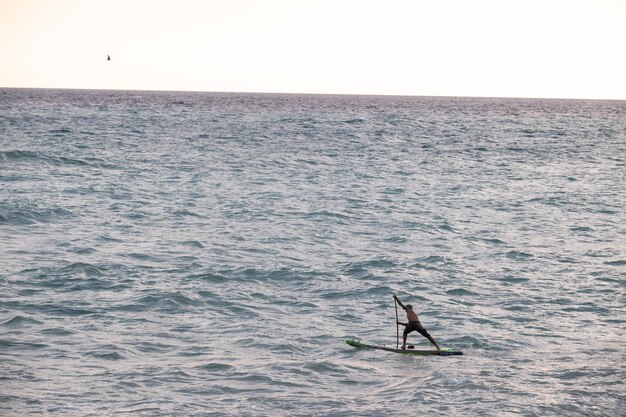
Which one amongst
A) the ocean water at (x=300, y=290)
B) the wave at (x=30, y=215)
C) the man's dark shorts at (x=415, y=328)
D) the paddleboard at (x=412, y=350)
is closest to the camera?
the ocean water at (x=300, y=290)

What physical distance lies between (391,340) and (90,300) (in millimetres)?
9278

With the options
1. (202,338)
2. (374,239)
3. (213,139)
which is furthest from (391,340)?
(213,139)

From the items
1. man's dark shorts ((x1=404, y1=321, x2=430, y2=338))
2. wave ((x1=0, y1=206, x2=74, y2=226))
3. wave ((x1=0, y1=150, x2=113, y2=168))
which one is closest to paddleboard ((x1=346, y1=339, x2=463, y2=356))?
man's dark shorts ((x1=404, y1=321, x2=430, y2=338))

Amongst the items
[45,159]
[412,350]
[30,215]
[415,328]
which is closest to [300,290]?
[415,328]

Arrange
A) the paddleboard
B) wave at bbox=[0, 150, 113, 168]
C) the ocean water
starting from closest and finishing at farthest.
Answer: the ocean water, the paddleboard, wave at bbox=[0, 150, 113, 168]

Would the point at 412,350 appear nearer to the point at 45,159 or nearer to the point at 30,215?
the point at 30,215

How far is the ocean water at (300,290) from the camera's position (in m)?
16.1

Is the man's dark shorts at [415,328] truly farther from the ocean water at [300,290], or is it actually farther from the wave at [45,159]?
the wave at [45,159]

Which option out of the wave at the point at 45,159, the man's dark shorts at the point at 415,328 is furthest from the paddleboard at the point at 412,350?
the wave at the point at 45,159

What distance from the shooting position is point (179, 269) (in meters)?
27.1

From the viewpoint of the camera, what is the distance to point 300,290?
984 inches

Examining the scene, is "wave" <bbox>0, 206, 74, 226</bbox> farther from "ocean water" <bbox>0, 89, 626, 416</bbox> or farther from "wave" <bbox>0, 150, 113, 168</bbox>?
"wave" <bbox>0, 150, 113, 168</bbox>

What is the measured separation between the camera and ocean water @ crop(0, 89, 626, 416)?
1611 centimetres

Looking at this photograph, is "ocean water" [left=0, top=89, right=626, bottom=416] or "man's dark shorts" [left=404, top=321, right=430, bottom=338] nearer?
"ocean water" [left=0, top=89, right=626, bottom=416]
